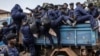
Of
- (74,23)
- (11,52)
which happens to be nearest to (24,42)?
(74,23)

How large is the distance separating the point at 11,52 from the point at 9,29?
6.98 metres

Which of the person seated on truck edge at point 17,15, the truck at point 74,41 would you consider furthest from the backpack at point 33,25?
the person seated on truck edge at point 17,15

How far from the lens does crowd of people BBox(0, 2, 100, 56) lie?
1202 cm

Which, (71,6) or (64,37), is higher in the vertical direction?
(71,6)

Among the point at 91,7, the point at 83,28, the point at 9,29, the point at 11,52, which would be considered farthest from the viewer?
the point at 9,29

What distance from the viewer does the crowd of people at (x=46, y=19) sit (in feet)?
39.4

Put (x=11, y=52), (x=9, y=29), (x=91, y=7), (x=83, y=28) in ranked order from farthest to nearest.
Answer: (x=9, y=29) → (x=91, y=7) → (x=83, y=28) → (x=11, y=52)

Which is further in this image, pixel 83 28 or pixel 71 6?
pixel 71 6

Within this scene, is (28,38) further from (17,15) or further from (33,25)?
(17,15)

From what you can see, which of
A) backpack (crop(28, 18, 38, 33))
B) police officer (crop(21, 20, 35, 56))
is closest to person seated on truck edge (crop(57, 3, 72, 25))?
backpack (crop(28, 18, 38, 33))

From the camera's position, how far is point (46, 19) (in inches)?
483

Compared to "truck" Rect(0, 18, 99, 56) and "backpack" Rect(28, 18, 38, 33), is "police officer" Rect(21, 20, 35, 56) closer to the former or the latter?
"backpack" Rect(28, 18, 38, 33)

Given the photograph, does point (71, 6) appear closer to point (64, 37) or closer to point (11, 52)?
point (64, 37)

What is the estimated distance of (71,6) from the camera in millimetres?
13914
